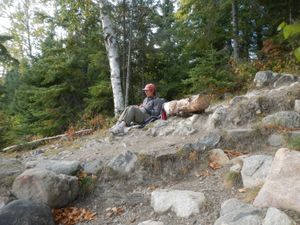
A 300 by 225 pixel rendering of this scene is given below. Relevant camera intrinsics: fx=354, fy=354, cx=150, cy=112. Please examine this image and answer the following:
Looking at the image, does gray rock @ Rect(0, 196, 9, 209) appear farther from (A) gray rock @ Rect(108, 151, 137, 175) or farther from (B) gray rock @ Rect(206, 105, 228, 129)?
(B) gray rock @ Rect(206, 105, 228, 129)

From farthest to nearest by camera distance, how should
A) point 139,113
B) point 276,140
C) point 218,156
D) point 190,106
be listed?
point 139,113, point 190,106, point 276,140, point 218,156

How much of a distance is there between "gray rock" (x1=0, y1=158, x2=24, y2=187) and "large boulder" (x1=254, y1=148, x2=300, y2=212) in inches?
143

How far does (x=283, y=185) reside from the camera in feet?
11.6

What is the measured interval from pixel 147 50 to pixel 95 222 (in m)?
8.58

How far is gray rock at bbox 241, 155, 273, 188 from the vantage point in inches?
169

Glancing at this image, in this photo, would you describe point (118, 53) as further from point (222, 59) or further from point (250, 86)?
point (250, 86)

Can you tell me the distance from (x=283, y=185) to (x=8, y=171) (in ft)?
13.8

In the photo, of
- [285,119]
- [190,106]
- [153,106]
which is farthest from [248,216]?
[153,106]

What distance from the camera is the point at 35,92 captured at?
1306 cm

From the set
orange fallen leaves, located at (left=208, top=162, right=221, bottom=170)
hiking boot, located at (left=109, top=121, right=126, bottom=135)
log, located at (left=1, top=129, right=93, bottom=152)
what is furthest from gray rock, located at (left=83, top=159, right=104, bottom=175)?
log, located at (left=1, top=129, right=93, bottom=152)

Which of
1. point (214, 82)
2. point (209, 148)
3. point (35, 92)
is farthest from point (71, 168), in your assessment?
point (35, 92)

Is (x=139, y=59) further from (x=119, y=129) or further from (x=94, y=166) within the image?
(x=94, y=166)

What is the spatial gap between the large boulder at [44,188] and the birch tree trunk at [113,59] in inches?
240

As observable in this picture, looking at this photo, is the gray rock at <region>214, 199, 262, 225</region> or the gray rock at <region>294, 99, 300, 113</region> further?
the gray rock at <region>294, 99, 300, 113</region>
